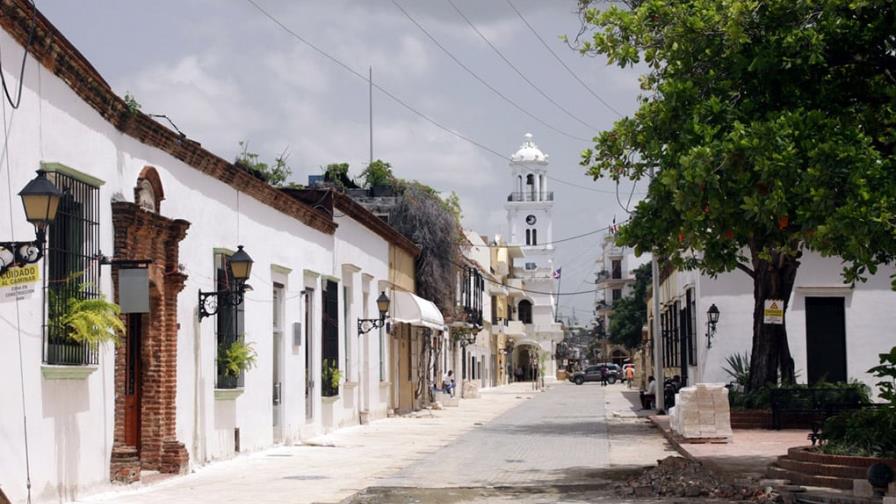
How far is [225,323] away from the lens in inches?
776

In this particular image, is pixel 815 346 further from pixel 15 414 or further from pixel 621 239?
pixel 15 414

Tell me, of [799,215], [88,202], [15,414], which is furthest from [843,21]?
[15,414]

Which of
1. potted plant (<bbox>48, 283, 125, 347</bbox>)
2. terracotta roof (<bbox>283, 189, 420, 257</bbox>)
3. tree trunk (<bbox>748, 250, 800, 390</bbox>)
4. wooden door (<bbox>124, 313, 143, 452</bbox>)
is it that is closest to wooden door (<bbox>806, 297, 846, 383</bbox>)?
tree trunk (<bbox>748, 250, 800, 390</bbox>)

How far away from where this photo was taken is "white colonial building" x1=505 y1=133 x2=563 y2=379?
9494cm

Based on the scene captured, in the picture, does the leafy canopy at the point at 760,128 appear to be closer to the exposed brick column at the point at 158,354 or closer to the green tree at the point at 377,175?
the exposed brick column at the point at 158,354

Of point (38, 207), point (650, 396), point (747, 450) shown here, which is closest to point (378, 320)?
point (650, 396)

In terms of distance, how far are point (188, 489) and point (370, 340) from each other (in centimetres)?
1695

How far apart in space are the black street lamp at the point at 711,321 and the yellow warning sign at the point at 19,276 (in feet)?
70.0

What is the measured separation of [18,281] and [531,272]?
296ft

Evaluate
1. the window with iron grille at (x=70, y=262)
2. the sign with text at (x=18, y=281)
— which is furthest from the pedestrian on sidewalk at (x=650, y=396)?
the sign with text at (x=18, y=281)

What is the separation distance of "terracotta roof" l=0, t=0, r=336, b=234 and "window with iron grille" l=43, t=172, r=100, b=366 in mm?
1084

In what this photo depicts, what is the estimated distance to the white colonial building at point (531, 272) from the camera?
94938 millimetres

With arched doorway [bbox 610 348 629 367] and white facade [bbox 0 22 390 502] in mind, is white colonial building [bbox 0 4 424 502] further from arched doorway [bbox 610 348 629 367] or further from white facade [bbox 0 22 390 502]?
arched doorway [bbox 610 348 629 367]

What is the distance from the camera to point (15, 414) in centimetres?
1194
